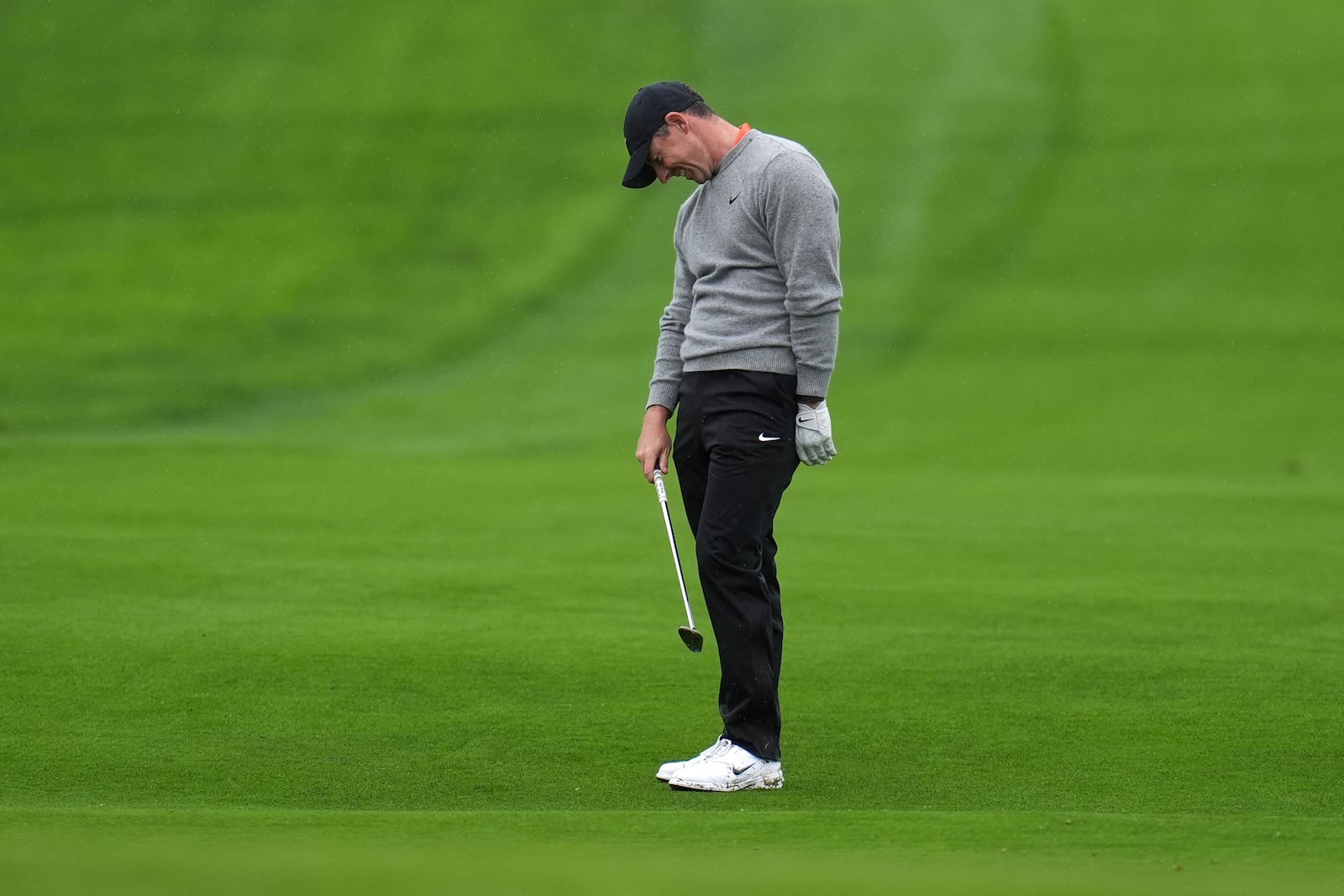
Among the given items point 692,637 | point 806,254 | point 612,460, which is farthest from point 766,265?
point 612,460

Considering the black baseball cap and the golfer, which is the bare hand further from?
the black baseball cap

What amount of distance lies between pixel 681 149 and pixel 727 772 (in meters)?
1.34

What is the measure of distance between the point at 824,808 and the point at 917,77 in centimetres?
1366

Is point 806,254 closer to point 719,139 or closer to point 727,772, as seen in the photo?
point 719,139

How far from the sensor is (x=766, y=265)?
3820mm

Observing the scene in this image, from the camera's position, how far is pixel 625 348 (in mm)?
12930

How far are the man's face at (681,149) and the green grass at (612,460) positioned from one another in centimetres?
135

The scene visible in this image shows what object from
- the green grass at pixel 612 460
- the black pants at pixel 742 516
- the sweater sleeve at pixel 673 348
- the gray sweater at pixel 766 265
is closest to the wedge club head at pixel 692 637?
the black pants at pixel 742 516

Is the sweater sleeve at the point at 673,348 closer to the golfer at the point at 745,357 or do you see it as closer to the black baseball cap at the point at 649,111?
the golfer at the point at 745,357

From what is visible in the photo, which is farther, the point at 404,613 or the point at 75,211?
the point at 75,211

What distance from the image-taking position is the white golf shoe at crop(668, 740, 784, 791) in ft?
12.5

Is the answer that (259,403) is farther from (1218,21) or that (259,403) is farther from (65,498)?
(1218,21)

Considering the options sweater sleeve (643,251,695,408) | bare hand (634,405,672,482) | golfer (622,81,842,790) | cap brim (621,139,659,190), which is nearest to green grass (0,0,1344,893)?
golfer (622,81,842,790)

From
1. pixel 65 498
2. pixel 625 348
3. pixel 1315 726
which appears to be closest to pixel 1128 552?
pixel 1315 726
